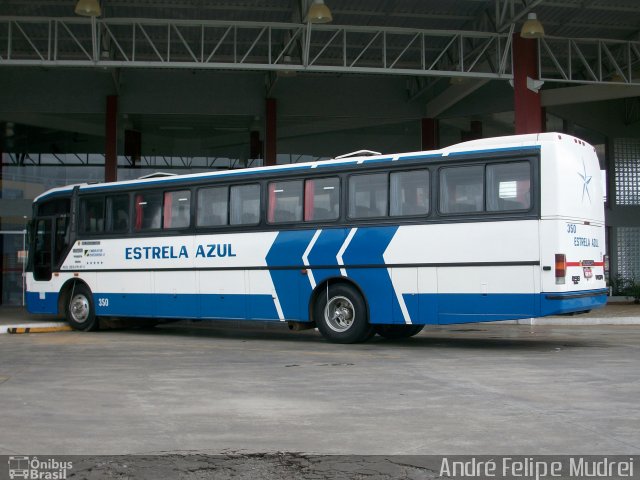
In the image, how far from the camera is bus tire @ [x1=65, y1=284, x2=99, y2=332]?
1870 cm

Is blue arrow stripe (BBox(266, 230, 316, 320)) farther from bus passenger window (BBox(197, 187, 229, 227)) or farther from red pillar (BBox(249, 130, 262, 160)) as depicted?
red pillar (BBox(249, 130, 262, 160))

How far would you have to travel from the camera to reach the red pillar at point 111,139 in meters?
28.4

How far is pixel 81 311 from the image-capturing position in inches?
742

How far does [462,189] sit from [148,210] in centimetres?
726

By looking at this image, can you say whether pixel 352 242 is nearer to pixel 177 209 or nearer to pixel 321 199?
pixel 321 199

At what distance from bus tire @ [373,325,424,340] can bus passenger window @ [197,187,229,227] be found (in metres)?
3.74

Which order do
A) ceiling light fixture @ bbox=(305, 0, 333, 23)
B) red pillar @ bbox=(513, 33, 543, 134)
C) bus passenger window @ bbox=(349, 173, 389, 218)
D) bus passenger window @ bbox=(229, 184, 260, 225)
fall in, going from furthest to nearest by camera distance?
red pillar @ bbox=(513, 33, 543, 134) → ceiling light fixture @ bbox=(305, 0, 333, 23) → bus passenger window @ bbox=(229, 184, 260, 225) → bus passenger window @ bbox=(349, 173, 389, 218)

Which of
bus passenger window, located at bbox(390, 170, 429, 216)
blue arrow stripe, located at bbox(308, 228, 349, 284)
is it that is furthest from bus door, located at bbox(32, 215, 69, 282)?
bus passenger window, located at bbox(390, 170, 429, 216)

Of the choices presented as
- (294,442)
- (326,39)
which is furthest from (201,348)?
(326,39)

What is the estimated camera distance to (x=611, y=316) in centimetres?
2102

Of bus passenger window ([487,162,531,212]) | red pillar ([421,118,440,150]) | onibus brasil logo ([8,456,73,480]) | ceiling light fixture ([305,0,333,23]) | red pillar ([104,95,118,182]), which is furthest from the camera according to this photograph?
red pillar ([421,118,440,150])

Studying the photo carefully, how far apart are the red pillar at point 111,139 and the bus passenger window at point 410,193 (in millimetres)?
16360

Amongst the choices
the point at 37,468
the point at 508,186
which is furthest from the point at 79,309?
the point at 37,468

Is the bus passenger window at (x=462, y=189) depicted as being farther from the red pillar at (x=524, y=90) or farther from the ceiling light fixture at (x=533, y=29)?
the red pillar at (x=524, y=90)
